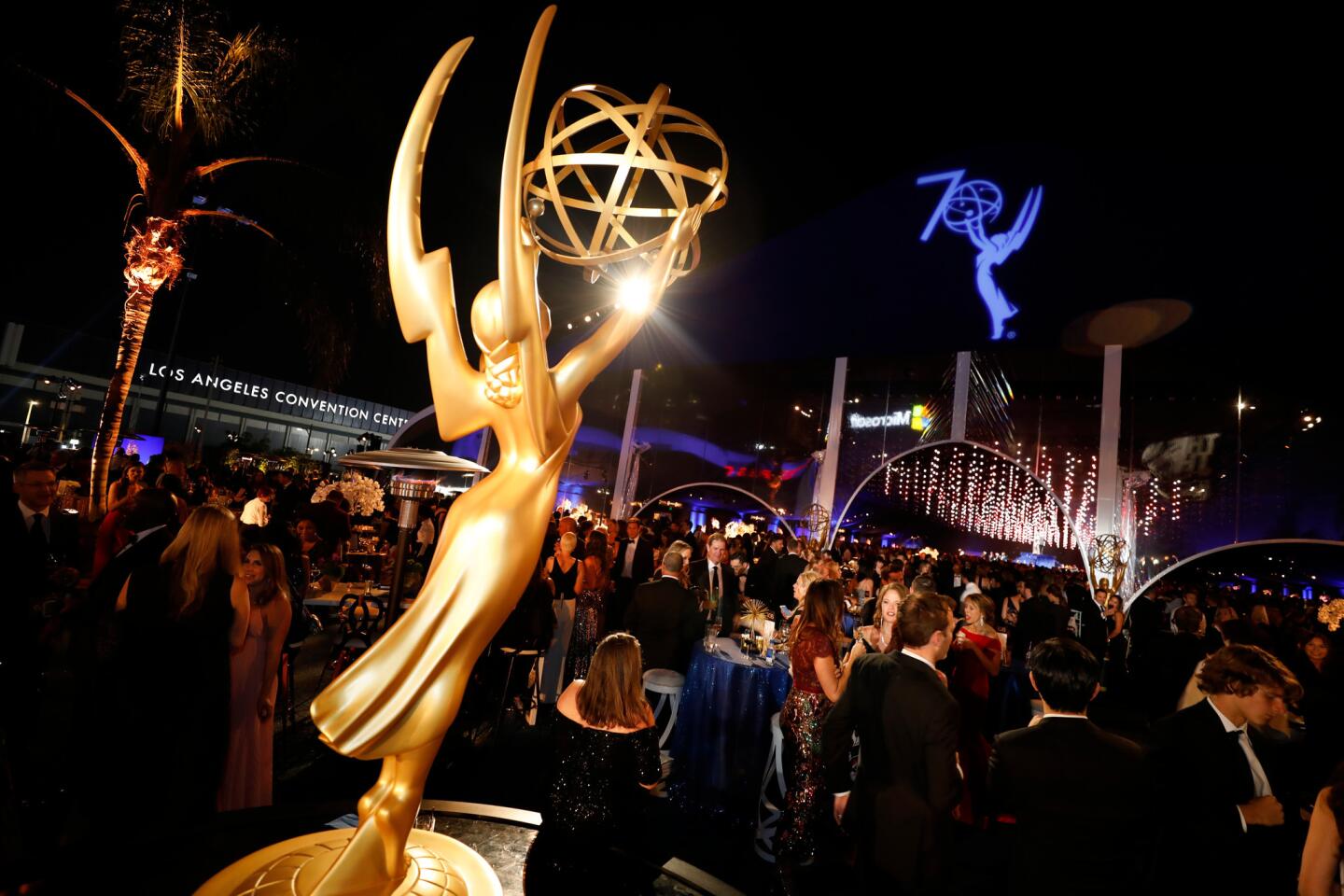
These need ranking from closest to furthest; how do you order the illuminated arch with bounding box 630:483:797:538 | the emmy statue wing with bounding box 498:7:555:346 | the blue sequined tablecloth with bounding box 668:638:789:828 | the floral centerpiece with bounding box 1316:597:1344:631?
the emmy statue wing with bounding box 498:7:555:346 < the blue sequined tablecloth with bounding box 668:638:789:828 < the floral centerpiece with bounding box 1316:597:1344:631 < the illuminated arch with bounding box 630:483:797:538

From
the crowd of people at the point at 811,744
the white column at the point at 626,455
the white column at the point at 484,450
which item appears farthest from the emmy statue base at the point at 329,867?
the white column at the point at 484,450

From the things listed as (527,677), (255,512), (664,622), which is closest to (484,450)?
(255,512)

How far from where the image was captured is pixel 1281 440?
9.54 meters

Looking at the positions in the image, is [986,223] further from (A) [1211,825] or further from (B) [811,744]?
(A) [1211,825]

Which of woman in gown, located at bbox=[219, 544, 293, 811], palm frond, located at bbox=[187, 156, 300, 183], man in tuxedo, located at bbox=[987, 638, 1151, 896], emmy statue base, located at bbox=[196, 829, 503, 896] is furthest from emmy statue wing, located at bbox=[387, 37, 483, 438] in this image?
palm frond, located at bbox=[187, 156, 300, 183]

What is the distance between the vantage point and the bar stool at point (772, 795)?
406 cm

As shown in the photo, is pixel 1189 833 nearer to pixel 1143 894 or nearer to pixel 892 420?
pixel 1143 894

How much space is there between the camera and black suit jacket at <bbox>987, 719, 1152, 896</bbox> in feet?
6.88

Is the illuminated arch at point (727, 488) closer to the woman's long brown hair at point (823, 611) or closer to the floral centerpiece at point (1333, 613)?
the floral centerpiece at point (1333, 613)

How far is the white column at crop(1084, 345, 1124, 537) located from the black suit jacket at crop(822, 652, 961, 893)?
10.1m

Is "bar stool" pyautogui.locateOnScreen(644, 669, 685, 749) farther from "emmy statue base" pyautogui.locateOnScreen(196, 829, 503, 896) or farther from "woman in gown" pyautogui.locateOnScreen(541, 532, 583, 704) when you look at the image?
"emmy statue base" pyautogui.locateOnScreen(196, 829, 503, 896)

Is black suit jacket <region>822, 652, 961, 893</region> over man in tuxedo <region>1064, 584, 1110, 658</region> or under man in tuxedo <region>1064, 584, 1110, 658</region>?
under

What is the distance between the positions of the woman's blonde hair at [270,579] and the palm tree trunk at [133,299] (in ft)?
18.0

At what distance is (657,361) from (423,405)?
1028 centimetres
